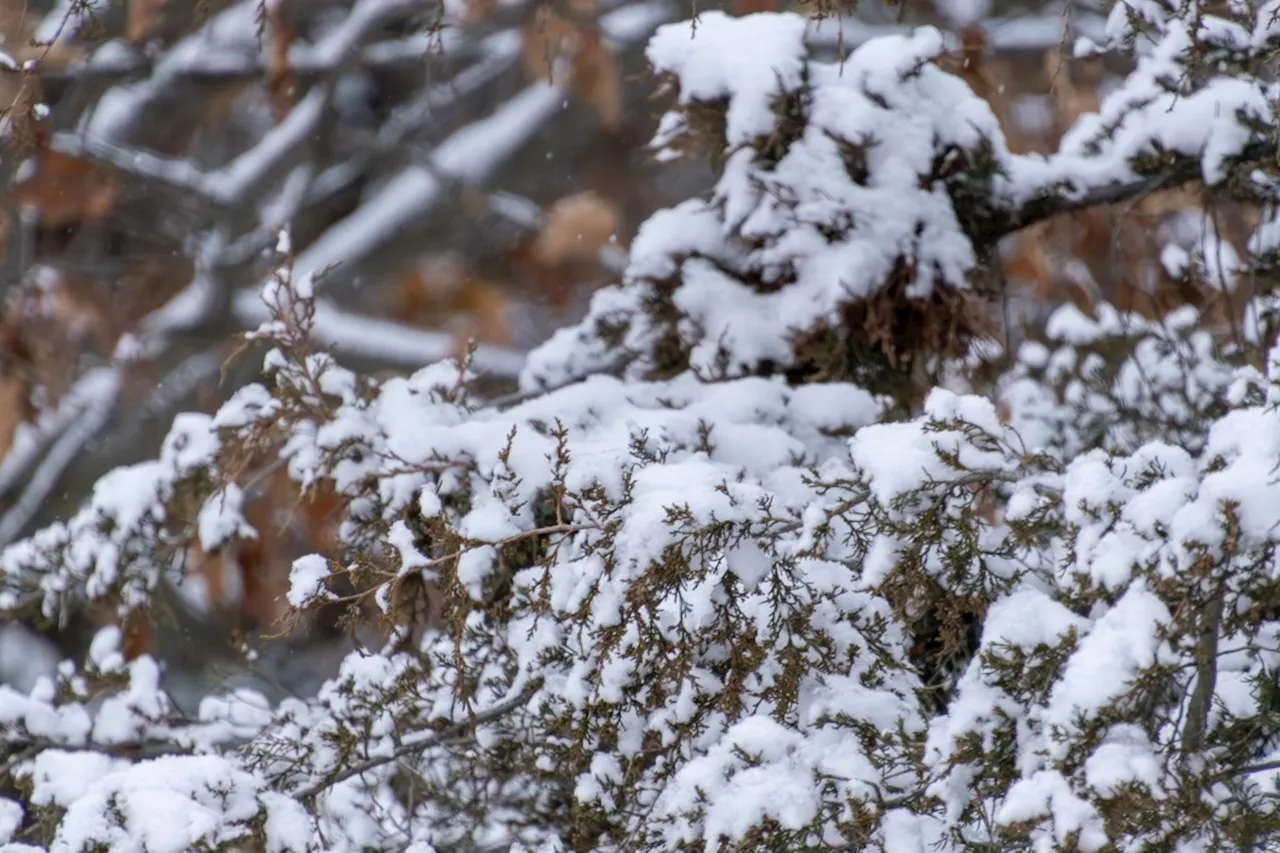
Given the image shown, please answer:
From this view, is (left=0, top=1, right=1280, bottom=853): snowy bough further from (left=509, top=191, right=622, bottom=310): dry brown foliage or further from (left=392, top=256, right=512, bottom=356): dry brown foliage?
(left=392, top=256, right=512, bottom=356): dry brown foliage

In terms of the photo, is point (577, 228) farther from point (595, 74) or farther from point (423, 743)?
point (423, 743)

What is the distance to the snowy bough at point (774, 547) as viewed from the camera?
1.87 m

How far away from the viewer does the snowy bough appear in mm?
1872

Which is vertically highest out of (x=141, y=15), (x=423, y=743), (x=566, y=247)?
(x=566, y=247)

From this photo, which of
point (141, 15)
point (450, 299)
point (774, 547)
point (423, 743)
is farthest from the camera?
point (450, 299)

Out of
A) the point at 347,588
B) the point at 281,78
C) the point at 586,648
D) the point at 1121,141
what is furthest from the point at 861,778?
the point at 347,588

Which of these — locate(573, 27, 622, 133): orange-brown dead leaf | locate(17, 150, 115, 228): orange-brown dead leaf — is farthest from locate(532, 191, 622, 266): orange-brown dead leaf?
locate(17, 150, 115, 228): orange-brown dead leaf

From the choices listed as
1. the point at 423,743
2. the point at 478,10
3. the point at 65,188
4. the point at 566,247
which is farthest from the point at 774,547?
the point at 566,247

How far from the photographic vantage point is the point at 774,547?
208cm

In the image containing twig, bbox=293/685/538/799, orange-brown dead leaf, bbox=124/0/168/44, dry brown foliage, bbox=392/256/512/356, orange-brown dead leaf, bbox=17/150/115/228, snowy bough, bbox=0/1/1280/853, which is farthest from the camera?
dry brown foliage, bbox=392/256/512/356

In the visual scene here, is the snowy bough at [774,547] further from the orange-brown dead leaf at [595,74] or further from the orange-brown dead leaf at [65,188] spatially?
the orange-brown dead leaf at [65,188]

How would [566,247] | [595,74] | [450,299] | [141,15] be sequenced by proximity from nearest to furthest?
1. [141,15]
2. [595,74]
3. [566,247]
4. [450,299]

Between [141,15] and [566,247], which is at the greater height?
[566,247]

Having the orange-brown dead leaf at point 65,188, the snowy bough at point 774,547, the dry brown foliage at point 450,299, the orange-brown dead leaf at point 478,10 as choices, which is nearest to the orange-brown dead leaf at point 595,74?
the orange-brown dead leaf at point 478,10
